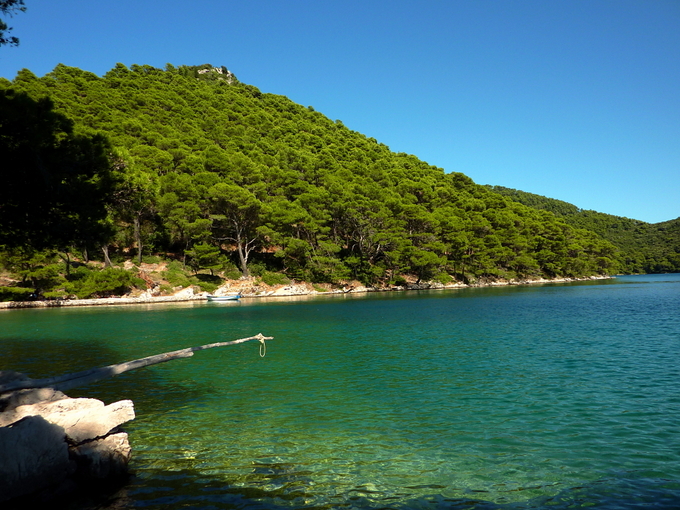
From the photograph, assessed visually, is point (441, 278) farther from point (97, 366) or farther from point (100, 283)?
point (97, 366)

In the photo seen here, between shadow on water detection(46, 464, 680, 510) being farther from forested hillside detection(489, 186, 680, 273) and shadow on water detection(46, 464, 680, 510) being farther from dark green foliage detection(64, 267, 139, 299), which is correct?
forested hillside detection(489, 186, 680, 273)

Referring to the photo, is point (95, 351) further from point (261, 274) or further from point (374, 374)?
point (261, 274)

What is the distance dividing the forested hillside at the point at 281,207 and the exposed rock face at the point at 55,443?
1895 cm

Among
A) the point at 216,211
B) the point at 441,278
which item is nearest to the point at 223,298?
the point at 216,211

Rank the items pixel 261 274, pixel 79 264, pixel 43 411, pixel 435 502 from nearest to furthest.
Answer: pixel 435 502 < pixel 43 411 < pixel 79 264 < pixel 261 274

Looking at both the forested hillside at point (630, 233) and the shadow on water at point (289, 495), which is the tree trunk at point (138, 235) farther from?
the forested hillside at point (630, 233)

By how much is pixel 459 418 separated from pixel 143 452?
5.64 m

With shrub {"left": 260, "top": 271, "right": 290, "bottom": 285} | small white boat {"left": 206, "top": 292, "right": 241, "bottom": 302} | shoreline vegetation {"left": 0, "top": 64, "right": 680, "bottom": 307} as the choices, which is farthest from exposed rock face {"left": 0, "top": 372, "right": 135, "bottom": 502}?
shrub {"left": 260, "top": 271, "right": 290, "bottom": 285}

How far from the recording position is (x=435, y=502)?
494cm

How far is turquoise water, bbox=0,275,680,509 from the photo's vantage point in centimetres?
527

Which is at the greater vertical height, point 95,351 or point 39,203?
point 39,203

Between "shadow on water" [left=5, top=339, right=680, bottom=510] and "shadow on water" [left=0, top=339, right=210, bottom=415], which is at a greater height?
"shadow on water" [left=5, top=339, right=680, bottom=510]

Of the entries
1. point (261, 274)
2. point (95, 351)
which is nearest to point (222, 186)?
point (261, 274)

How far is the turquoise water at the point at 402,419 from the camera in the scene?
527 cm
